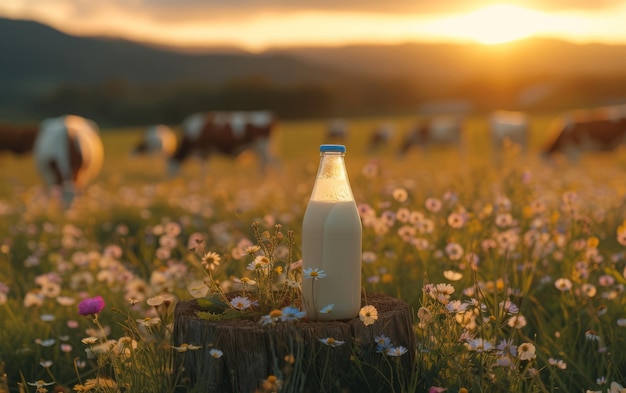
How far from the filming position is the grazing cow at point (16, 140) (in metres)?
25.2

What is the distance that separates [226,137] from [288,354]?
17257 millimetres

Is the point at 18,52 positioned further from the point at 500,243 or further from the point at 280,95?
the point at 500,243

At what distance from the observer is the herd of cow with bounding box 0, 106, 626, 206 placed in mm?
11234

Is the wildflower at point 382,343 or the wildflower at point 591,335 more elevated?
the wildflower at point 382,343

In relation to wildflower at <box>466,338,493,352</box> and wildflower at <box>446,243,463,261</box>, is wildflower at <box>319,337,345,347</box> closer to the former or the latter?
wildflower at <box>466,338,493,352</box>

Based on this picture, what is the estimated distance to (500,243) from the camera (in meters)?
4.20

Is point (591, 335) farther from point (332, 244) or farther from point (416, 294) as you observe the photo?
point (332, 244)

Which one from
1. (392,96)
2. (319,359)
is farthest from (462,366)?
(392,96)

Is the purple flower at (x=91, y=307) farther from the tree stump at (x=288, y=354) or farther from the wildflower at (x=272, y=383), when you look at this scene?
the wildflower at (x=272, y=383)

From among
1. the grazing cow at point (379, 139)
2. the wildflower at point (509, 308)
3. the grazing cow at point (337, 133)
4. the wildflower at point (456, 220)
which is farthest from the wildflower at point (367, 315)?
the grazing cow at point (337, 133)

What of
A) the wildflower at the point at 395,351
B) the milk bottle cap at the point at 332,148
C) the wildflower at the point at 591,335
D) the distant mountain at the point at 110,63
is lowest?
the wildflower at the point at 591,335

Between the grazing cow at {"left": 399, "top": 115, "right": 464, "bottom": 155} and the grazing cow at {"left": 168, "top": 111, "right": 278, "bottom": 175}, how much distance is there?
39.8 ft

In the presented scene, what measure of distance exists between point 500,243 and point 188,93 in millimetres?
63846

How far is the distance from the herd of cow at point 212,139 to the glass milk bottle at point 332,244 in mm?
3137
